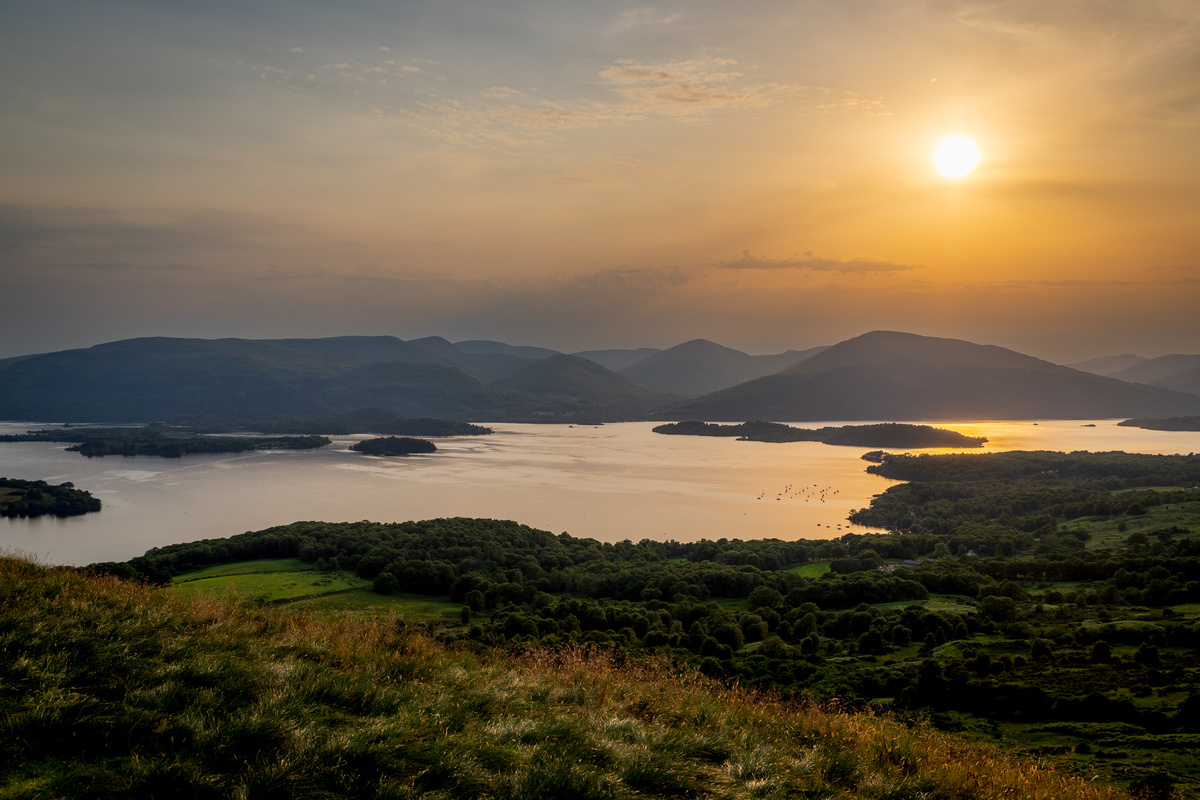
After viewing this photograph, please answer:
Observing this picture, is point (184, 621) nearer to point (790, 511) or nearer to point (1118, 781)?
point (1118, 781)

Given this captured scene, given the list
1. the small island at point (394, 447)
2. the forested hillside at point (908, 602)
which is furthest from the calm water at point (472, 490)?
the forested hillside at point (908, 602)

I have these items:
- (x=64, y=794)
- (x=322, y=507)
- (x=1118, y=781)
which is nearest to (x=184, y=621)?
(x=64, y=794)

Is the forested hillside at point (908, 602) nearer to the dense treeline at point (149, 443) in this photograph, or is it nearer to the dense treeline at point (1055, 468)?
the dense treeline at point (1055, 468)

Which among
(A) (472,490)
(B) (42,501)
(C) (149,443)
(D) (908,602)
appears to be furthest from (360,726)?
(C) (149,443)

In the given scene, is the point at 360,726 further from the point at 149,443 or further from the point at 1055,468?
the point at 149,443

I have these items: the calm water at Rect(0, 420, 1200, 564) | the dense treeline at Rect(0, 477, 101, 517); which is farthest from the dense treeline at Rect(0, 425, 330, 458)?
the dense treeline at Rect(0, 477, 101, 517)

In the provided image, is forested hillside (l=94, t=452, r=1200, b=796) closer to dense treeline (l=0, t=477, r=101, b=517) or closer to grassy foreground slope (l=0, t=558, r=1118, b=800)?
grassy foreground slope (l=0, t=558, r=1118, b=800)
